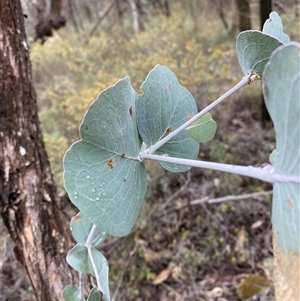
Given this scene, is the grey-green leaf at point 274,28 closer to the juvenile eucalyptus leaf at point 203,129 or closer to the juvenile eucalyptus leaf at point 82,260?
the juvenile eucalyptus leaf at point 203,129

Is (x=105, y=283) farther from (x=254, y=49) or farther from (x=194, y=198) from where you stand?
(x=194, y=198)

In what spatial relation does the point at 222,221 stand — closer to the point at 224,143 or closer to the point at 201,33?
the point at 224,143

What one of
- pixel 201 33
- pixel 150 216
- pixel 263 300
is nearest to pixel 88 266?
pixel 263 300

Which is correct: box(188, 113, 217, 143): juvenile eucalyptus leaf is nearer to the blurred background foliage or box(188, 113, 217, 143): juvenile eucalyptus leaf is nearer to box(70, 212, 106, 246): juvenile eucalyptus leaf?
box(70, 212, 106, 246): juvenile eucalyptus leaf

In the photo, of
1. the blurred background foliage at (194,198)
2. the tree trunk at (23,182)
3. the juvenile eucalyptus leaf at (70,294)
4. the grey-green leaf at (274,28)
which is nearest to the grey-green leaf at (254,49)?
the grey-green leaf at (274,28)

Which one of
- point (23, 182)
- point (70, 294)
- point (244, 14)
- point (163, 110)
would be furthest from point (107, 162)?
point (244, 14)

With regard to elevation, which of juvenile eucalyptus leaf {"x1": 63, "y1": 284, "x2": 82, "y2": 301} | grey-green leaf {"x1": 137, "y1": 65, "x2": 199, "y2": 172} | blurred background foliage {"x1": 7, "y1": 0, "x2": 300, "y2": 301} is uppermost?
grey-green leaf {"x1": 137, "y1": 65, "x2": 199, "y2": 172}

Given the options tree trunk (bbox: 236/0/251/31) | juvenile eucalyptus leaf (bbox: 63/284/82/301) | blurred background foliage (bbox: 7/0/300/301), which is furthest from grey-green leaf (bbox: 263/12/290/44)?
tree trunk (bbox: 236/0/251/31)

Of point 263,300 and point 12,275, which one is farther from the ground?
point 12,275
